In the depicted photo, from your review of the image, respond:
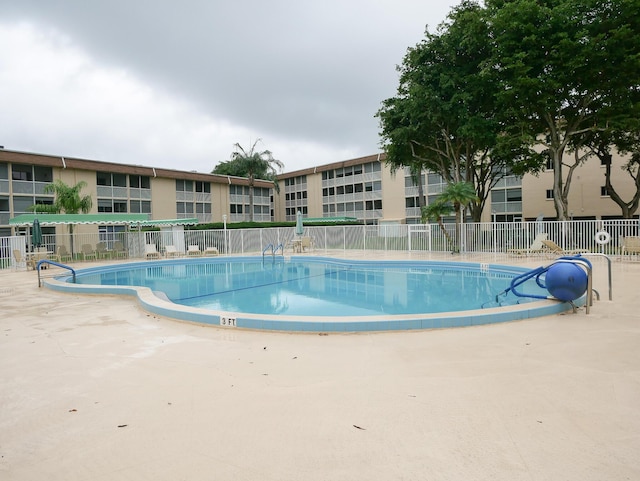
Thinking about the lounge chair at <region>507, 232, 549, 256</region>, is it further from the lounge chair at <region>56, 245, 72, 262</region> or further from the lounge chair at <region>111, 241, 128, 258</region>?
the lounge chair at <region>56, 245, 72, 262</region>

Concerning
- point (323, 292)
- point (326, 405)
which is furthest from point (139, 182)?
point (326, 405)

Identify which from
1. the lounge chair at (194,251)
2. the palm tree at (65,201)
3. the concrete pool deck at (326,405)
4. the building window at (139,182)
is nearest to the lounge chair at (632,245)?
the concrete pool deck at (326,405)

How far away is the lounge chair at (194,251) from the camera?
23.3m

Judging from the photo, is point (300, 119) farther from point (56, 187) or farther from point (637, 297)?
point (637, 297)

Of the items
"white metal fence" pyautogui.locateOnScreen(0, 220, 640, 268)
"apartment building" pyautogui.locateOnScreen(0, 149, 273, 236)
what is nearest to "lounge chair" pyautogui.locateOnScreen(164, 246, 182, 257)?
"white metal fence" pyautogui.locateOnScreen(0, 220, 640, 268)

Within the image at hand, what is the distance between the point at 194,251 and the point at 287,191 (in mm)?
33292

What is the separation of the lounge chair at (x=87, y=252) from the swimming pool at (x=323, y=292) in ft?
15.0

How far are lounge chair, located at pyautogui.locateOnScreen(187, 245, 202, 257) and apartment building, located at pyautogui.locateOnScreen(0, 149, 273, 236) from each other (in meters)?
5.34

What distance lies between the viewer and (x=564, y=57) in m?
18.3

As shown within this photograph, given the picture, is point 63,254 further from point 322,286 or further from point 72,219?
point 322,286

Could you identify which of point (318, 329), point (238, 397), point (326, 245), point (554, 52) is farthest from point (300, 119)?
point (238, 397)

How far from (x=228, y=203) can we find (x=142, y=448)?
43.7 m

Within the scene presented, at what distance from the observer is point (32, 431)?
3041mm

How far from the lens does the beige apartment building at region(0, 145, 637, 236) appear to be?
30.7 metres
